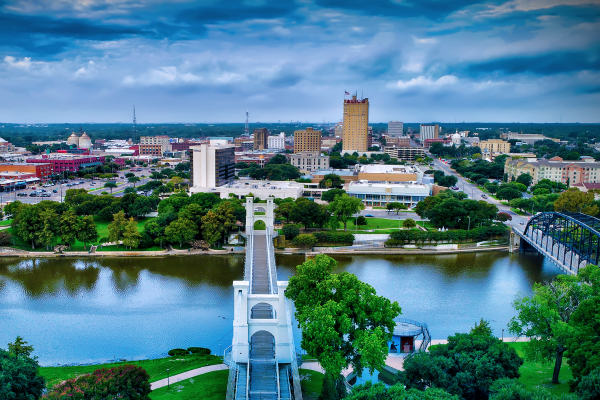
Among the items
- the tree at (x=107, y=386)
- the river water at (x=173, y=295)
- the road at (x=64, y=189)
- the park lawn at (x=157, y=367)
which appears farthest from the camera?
the road at (x=64, y=189)

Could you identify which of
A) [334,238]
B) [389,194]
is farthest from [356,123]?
[334,238]

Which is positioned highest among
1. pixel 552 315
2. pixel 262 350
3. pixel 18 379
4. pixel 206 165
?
pixel 206 165

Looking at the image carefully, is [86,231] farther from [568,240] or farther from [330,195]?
[568,240]

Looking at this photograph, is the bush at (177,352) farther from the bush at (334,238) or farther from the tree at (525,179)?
the tree at (525,179)

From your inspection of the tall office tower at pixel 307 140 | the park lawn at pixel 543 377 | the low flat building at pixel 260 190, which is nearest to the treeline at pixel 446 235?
the low flat building at pixel 260 190

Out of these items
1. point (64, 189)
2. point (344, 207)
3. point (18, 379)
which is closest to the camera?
point (18, 379)

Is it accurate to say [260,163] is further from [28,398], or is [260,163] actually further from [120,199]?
[28,398]

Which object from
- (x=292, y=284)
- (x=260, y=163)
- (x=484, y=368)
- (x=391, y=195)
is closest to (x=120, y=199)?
(x=391, y=195)
